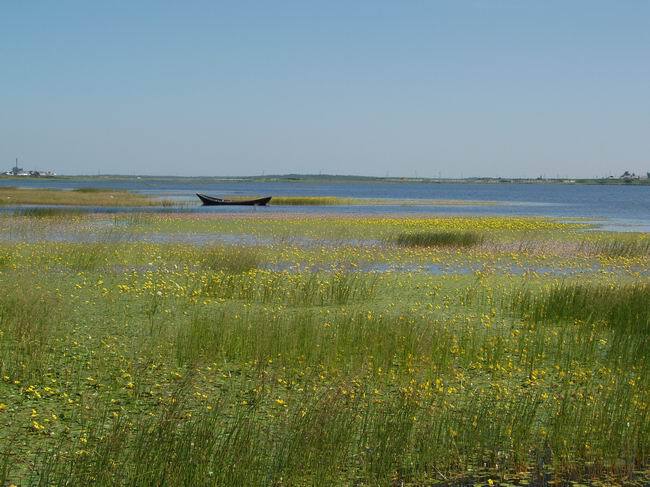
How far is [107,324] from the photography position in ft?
46.0

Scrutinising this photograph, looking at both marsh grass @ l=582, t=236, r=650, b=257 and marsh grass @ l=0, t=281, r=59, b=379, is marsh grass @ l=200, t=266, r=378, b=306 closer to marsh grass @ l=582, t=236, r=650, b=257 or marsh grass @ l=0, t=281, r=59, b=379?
marsh grass @ l=0, t=281, r=59, b=379

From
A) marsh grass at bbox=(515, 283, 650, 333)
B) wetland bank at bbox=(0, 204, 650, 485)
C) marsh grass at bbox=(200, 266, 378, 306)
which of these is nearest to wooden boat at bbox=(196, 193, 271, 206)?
wetland bank at bbox=(0, 204, 650, 485)

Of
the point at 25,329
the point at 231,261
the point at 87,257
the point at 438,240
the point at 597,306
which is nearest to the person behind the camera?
the point at 25,329

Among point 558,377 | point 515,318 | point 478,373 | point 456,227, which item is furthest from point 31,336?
point 456,227

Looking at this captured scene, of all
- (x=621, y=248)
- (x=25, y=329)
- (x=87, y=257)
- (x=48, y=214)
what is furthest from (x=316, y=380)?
(x=48, y=214)

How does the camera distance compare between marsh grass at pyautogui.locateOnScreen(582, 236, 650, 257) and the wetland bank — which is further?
marsh grass at pyautogui.locateOnScreen(582, 236, 650, 257)

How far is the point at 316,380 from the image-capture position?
10789 mm

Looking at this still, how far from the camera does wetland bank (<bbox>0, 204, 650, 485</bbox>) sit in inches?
312

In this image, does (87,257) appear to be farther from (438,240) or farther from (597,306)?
(597,306)

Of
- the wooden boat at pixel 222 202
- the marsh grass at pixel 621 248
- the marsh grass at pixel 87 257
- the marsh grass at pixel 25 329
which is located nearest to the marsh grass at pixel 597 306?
the marsh grass at pixel 25 329

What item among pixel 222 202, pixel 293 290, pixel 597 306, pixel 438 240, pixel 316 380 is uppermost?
pixel 222 202

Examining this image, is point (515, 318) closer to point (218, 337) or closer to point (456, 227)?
point (218, 337)

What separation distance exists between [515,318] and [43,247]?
17.5 metres

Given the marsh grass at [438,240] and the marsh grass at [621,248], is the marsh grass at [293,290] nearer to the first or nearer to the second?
the marsh grass at [438,240]
